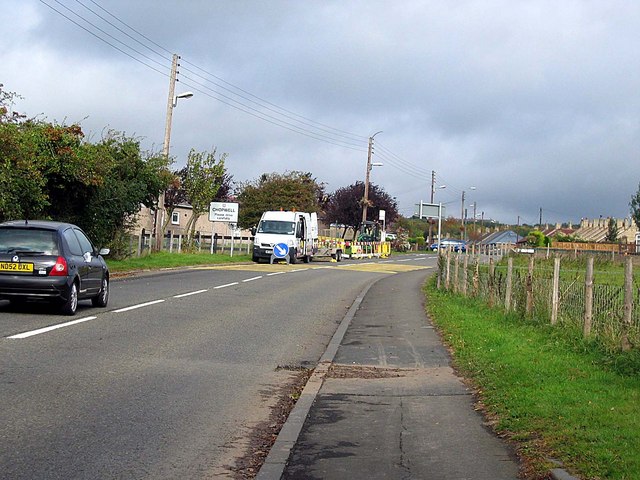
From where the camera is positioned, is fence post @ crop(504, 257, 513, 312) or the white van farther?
the white van

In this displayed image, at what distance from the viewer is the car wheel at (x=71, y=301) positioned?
15.0 metres

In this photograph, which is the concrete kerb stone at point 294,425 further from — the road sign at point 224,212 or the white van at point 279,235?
the road sign at point 224,212

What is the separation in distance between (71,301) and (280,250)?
103 feet

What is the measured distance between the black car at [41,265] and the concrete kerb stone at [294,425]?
15.7 ft

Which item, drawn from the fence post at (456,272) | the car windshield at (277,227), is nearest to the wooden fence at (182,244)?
the car windshield at (277,227)

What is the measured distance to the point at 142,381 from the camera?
375 inches

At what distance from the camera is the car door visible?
633 inches

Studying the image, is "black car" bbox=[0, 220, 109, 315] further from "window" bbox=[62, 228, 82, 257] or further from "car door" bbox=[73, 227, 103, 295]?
"car door" bbox=[73, 227, 103, 295]

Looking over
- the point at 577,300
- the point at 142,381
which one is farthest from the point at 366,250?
the point at 142,381

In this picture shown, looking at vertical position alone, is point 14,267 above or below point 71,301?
above

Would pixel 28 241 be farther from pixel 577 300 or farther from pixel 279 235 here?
pixel 279 235

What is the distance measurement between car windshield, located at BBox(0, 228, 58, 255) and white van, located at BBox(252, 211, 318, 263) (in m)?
31.4

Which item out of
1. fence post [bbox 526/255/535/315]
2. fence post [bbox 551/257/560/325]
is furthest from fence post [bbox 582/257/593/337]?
fence post [bbox 526/255/535/315]

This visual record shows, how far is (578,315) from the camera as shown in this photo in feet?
42.2
